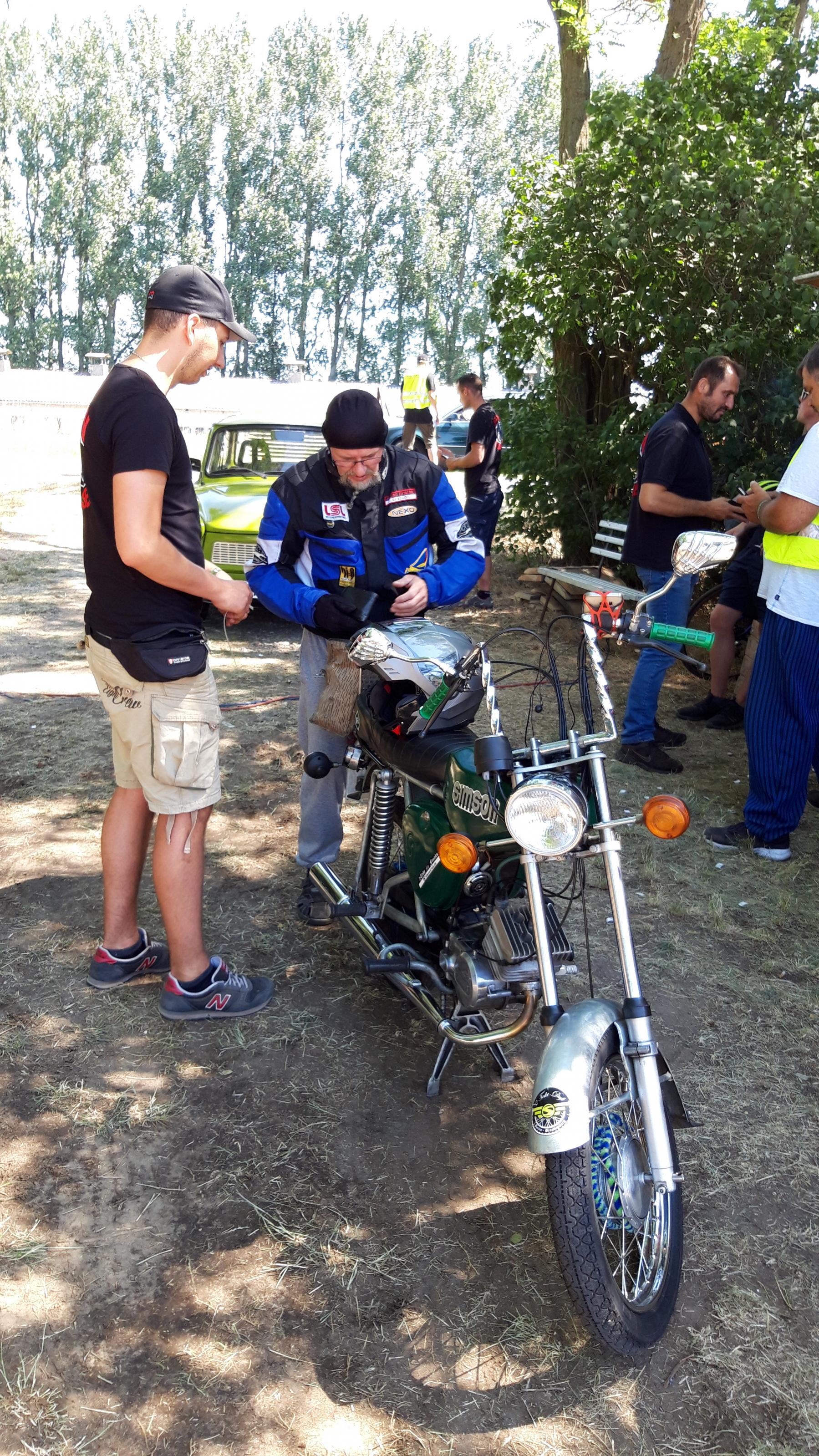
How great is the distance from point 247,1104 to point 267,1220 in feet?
1.47

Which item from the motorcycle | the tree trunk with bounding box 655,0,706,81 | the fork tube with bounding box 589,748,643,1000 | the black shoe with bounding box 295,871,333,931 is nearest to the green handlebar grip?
the motorcycle

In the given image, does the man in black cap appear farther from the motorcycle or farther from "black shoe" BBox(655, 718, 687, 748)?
"black shoe" BBox(655, 718, 687, 748)

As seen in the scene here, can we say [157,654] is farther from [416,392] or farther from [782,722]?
[416,392]

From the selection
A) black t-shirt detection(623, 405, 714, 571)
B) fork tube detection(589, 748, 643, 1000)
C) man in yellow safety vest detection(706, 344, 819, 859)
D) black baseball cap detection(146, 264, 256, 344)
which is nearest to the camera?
fork tube detection(589, 748, 643, 1000)

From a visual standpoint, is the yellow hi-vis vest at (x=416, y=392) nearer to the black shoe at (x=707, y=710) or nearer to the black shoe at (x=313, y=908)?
the black shoe at (x=707, y=710)

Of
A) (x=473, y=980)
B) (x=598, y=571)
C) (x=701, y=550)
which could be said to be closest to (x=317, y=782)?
(x=473, y=980)

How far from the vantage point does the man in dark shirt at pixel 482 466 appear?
9297 mm

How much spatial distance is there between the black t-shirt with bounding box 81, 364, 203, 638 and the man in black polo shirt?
321 cm

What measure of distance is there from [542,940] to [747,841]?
3002mm

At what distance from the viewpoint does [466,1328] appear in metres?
2.34

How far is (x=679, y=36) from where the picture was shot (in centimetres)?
867

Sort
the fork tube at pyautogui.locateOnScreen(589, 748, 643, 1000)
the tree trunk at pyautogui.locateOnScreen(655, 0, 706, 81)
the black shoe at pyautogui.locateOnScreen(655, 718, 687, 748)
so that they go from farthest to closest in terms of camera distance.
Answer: the tree trunk at pyautogui.locateOnScreen(655, 0, 706, 81) < the black shoe at pyautogui.locateOnScreen(655, 718, 687, 748) < the fork tube at pyautogui.locateOnScreen(589, 748, 643, 1000)

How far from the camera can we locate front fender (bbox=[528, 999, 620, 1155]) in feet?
7.02

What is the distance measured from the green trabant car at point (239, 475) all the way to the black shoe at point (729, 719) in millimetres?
3658
